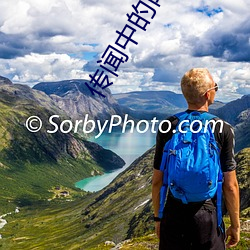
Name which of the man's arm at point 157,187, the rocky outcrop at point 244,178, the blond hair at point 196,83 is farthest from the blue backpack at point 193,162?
the rocky outcrop at point 244,178

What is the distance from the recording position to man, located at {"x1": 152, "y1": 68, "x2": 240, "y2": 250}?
10844 mm

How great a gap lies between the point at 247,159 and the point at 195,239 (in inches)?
4094

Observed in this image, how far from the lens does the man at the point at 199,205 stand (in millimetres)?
10844

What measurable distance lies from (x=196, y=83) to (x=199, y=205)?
349 cm

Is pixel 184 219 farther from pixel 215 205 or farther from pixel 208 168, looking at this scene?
pixel 208 168

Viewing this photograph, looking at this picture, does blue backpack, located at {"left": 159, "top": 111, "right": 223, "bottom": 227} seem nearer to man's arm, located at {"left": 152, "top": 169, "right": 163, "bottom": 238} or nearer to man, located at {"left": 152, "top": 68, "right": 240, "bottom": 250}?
man, located at {"left": 152, "top": 68, "right": 240, "bottom": 250}

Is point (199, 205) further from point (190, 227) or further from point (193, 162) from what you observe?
point (193, 162)

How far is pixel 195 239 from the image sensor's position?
11.0 metres

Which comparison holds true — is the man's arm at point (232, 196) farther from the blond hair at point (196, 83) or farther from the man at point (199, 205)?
the blond hair at point (196, 83)

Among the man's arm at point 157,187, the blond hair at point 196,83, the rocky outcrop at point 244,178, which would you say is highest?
the rocky outcrop at point 244,178

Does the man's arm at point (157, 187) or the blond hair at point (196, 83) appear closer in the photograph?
the blond hair at point (196, 83)

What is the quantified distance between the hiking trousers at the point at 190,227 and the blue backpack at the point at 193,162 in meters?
0.32

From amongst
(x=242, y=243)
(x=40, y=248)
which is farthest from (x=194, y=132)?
(x=40, y=248)

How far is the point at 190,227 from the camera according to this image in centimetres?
1094
